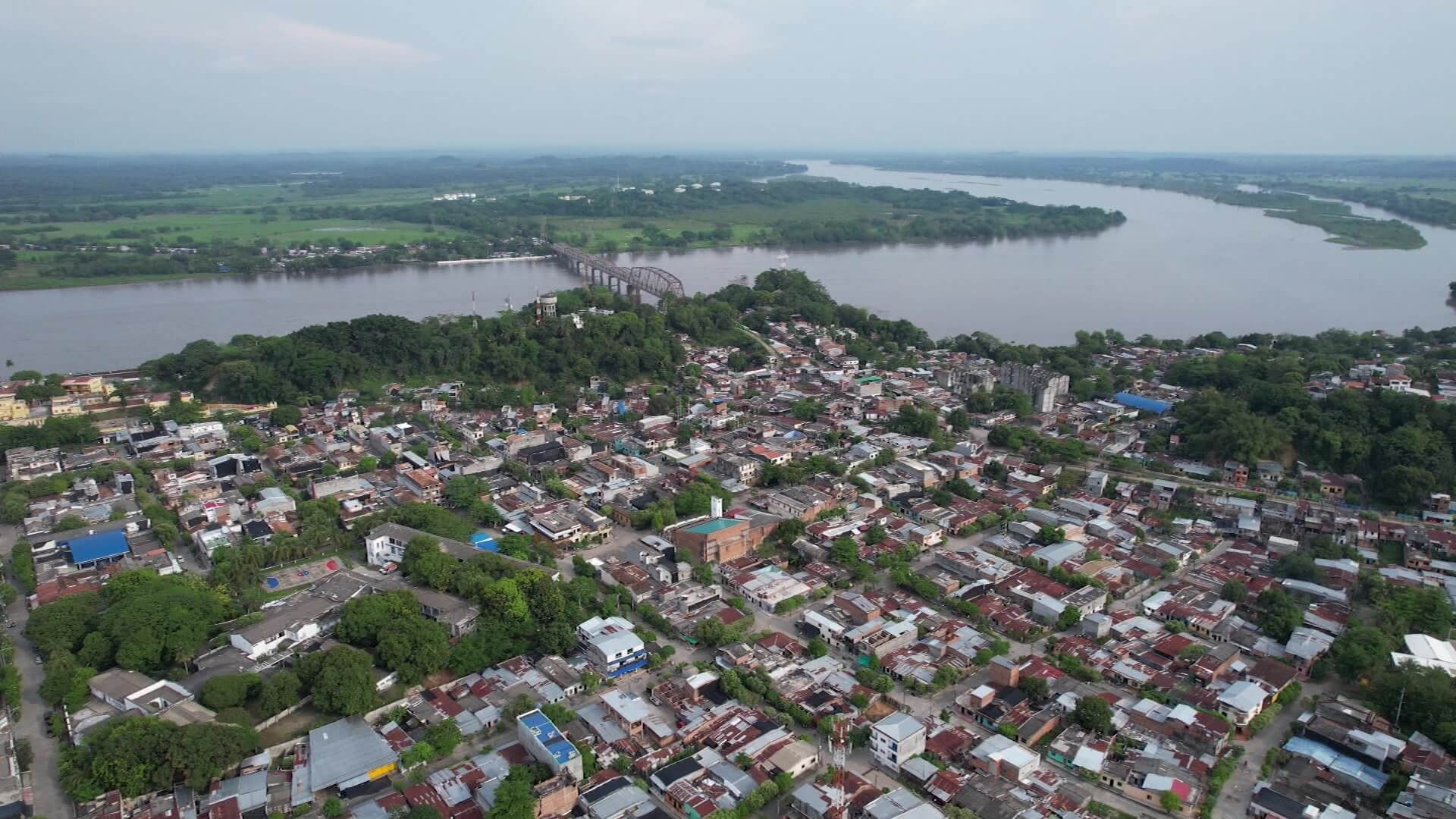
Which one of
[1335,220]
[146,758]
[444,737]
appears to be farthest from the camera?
[1335,220]

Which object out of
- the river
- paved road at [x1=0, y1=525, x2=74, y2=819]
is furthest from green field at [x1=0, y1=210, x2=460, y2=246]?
paved road at [x1=0, y1=525, x2=74, y2=819]

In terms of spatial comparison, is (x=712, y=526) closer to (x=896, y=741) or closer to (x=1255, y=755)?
(x=896, y=741)

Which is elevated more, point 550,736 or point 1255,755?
point 550,736

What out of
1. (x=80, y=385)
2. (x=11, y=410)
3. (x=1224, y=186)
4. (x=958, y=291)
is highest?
(x=1224, y=186)

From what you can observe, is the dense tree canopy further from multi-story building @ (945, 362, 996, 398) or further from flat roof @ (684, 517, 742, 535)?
flat roof @ (684, 517, 742, 535)

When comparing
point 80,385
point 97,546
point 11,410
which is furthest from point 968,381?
point 11,410

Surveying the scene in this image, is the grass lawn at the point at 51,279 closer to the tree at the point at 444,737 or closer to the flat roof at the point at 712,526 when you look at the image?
the flat roof at the point at 712,526

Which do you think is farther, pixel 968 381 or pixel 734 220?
pixel 734 220
